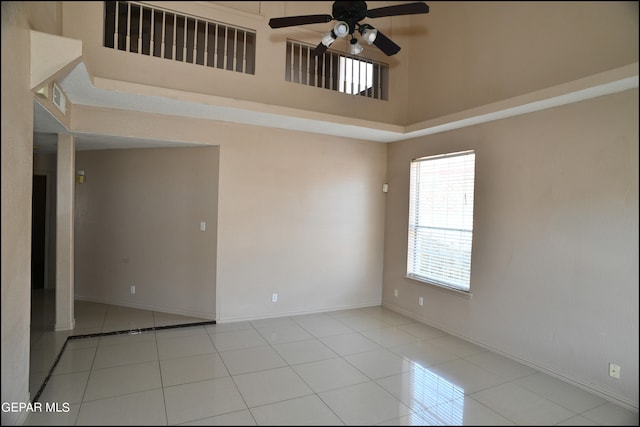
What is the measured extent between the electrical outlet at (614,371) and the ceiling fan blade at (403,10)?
9.81ft

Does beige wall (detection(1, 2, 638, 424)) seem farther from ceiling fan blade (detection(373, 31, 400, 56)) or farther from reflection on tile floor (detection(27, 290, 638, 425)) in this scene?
ceiling fan blade (detection(373, 31, 400, 56))

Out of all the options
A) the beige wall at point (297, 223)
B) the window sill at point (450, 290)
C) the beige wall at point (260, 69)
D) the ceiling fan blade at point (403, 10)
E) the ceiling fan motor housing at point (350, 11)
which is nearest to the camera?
the ceiling fan blade at point (403, 10)

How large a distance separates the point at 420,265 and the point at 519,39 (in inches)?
107

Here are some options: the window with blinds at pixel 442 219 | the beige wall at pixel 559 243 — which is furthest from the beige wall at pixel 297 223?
the beige wall at pixel 559 243

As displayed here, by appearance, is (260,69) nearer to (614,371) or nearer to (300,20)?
(300,20)

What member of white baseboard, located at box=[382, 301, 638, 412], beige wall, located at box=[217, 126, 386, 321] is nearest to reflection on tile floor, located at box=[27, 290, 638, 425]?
white baseboard, located at box=[382, 301, 638, 412]

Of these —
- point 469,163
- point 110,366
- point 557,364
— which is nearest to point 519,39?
point 469,163

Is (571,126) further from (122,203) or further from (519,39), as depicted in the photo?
(122,203)

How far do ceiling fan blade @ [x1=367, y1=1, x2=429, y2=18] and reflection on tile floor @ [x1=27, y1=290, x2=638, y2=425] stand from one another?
109 inches

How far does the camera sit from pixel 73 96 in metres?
3.30

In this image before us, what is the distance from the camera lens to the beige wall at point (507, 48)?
2609 millimetres

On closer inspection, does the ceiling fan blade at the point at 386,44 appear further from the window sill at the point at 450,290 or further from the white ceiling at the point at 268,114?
the window sill at the point at 450,290

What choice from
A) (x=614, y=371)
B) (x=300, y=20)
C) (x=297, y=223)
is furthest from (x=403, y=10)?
(x=614, y=371)

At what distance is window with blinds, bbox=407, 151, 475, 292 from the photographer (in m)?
3.88
